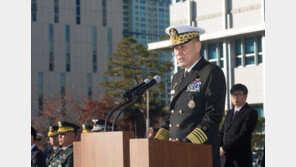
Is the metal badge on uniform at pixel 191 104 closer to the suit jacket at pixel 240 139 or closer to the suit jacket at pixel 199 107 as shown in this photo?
the suit jacket at pixel 199 107

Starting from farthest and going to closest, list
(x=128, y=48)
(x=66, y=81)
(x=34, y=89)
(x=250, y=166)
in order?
1. (x=66, y=81)
2. (x=34, y=89)
3. (x=128, y=48)
4. (x=250, y=166)

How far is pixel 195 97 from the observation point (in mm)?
4848

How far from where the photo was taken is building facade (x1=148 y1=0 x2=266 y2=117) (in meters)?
47.8

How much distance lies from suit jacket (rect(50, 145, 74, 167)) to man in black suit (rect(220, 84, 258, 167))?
2.18 meters

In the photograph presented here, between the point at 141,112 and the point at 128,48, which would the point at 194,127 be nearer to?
the point at 128,48

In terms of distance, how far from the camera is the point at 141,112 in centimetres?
5725

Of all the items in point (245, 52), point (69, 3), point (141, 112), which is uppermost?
point (69, 3)

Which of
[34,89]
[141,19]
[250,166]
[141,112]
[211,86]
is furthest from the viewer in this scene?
[141,19]

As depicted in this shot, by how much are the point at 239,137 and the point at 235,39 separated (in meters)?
44.7

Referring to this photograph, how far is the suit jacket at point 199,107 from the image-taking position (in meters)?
4.64

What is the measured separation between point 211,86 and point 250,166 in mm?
2157

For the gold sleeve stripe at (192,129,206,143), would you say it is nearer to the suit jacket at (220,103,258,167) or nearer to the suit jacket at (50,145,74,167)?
the suit jacket at (220,103,258,167)

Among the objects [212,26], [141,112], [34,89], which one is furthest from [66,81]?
[212,26]

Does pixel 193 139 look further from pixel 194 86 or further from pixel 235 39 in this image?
pixel 235 39
